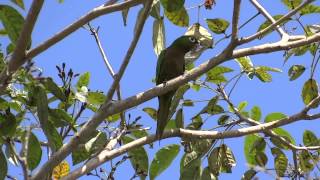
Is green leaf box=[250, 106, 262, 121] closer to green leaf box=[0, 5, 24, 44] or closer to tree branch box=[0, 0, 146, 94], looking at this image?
tree branch box=[0, 0, 146, 94]

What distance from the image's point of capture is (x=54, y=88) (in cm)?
318

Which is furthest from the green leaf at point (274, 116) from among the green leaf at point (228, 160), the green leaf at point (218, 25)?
the green leaf at point (218, 25)

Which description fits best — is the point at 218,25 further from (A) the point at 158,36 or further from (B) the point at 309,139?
(B) the point at 309,139

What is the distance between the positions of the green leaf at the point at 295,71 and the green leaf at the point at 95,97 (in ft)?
4.89

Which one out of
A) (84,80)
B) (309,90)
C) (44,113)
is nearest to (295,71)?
(309,90)

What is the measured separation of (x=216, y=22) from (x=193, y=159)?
3.00ft

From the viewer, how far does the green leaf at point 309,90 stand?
13.0 ft

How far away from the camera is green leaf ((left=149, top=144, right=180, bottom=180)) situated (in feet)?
12.4

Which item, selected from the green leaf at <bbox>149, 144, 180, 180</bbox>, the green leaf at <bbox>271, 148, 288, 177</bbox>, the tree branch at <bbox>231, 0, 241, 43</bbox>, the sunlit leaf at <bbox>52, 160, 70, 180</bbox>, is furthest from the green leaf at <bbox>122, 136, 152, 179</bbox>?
the tree branch at <bbox>231, 0, 241, 43</bbox>

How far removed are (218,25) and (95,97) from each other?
86 cm

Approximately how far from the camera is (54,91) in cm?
320

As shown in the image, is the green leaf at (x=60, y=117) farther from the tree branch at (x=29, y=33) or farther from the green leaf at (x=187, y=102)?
the green leaf at (x=187, y=102)

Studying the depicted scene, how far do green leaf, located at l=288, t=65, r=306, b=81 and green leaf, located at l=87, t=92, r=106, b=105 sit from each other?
1.49m

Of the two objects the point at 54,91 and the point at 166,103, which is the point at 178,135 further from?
the point at 54,91
